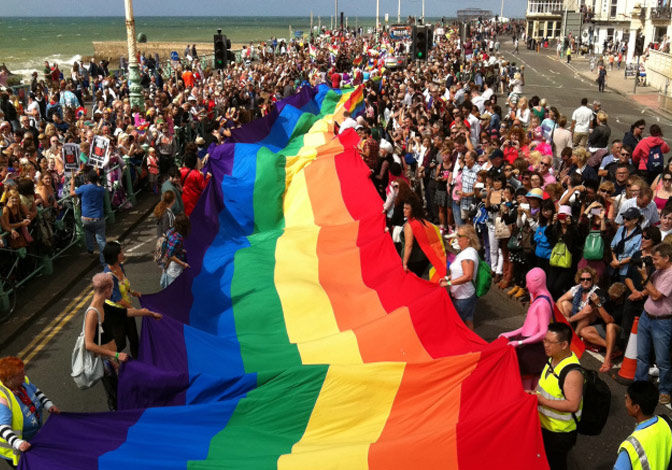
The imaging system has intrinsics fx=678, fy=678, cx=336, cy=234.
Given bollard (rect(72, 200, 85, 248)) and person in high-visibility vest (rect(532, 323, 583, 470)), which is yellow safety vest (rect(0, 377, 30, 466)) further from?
bollard (rect(72, 200, 85, 248))

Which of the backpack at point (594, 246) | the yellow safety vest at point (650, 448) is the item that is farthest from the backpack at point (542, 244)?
the yellow safety vest at point (650, 448)

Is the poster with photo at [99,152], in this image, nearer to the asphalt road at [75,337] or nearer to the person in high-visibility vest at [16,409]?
the asphalt road at [75,337]

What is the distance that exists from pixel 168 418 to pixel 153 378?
0.81m

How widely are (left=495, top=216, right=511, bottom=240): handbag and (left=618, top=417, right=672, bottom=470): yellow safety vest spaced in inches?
222

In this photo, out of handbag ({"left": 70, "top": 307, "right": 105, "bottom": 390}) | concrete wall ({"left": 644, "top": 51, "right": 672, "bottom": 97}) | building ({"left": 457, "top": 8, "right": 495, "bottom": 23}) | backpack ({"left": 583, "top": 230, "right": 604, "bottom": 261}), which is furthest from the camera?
building ({"left": 457, "top": 8, "right": 495, "bottom": 23})

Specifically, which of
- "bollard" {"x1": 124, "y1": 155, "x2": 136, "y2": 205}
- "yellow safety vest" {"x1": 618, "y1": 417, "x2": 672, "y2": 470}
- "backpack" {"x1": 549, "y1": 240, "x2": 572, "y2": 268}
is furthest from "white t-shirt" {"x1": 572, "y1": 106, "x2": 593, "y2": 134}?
"yellow safety vest" {"x1": 618, "y1": 417, "x2": 672, "y2": 470}

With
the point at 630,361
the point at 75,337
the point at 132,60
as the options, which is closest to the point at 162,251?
the point at 75,337

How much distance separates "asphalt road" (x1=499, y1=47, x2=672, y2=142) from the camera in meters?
28.5

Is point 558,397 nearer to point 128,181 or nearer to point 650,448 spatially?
point 650,448

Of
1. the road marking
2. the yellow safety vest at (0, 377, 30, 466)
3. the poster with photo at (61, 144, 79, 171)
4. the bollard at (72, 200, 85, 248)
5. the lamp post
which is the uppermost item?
the lamp post

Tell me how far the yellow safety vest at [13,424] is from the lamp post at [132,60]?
45.1 feet

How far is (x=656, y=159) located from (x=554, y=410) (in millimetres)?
8703

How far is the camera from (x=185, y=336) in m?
6.89

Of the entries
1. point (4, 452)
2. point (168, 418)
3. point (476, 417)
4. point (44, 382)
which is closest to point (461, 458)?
point (476, 417)
